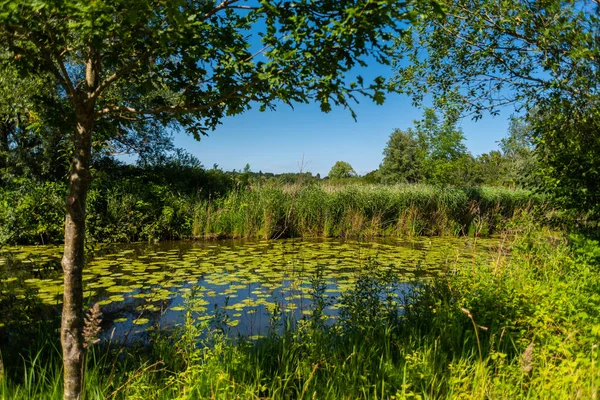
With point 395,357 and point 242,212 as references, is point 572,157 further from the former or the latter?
point 242,212

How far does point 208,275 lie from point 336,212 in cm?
723

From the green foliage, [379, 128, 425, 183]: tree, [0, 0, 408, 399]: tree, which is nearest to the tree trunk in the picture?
[0, 0, 408, 399]: tree

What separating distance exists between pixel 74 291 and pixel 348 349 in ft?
7.44

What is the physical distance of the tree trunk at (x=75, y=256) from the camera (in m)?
2.17

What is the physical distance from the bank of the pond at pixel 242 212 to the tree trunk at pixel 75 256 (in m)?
7.33

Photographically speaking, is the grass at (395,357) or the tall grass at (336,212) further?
the tall grass at (336,212)

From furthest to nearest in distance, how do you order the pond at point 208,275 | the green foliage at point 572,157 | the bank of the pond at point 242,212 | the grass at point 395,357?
the bank of the pond at point 242,212, the green foliage at point 572,157, the pond at point 208,275, the grass at point 395,357

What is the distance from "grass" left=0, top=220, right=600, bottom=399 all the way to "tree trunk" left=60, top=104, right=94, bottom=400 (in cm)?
35

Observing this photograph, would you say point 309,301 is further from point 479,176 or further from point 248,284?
point 479,176

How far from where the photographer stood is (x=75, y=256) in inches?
86.2

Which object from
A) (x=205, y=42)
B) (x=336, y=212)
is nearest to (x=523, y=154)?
(x=336, y=212)

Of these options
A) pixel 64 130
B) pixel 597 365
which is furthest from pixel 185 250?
pixel 597 365

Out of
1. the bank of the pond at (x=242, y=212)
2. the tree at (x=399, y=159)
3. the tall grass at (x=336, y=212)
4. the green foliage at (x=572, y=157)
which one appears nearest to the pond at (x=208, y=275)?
the bank of the pond at (x=242, y=212)

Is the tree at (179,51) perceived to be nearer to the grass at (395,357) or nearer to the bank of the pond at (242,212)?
the grass at (395,357)
